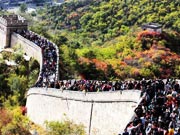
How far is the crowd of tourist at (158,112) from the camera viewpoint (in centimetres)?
2655

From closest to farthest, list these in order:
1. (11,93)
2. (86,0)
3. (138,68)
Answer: (11,93), (138,68), (86,0)

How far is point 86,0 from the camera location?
132125mm

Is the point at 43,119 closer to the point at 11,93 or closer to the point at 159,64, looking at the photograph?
the point at 11,93

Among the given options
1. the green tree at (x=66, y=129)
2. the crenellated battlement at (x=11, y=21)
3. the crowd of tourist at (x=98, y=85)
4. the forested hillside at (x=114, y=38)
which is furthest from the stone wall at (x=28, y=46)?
the green tree at (x=66, y=129)

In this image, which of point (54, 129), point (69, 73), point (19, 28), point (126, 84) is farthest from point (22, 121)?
point (19, 28)

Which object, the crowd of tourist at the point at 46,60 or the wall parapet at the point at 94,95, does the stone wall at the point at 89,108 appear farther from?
the crowd of tourist at the point at 46,60

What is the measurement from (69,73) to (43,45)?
4.22 m

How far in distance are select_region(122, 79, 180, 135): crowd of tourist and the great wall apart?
4.73ft

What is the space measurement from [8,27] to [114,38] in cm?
3064

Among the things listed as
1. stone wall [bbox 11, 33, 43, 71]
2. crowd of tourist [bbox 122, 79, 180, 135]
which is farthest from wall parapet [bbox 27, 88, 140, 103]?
stone wall [bbox 11, 33, 43, 71]

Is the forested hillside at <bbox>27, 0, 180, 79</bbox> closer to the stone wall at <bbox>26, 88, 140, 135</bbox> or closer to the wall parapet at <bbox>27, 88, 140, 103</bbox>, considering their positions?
the stone wall at <bbox>26, 88, 140, 135</bbox>

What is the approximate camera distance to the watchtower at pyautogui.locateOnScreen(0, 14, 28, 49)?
2537 inches

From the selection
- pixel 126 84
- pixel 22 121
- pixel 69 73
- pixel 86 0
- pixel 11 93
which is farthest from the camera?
pixel 86 0

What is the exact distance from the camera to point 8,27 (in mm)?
64375
